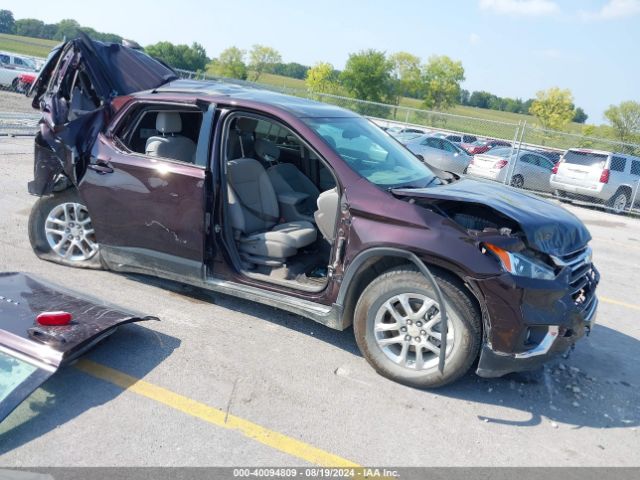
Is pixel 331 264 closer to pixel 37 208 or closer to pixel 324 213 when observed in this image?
pixel 324 213

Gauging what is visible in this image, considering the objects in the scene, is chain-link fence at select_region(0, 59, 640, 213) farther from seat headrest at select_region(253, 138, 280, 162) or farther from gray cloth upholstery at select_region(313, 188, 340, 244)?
gray cloth upholstery at select_region(313, 188, 340, 244)

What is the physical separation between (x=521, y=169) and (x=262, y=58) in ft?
251

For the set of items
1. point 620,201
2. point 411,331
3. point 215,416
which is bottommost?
point 215,416

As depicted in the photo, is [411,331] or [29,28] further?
[29,28]

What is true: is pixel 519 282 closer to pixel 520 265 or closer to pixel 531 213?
pixel 520 265

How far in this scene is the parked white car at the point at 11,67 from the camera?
27.5 meters

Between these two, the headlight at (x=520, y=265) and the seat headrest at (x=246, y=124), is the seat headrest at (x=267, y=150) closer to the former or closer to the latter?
the seat headrest at (x=246, y=124)

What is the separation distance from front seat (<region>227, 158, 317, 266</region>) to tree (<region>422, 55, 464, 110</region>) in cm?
7274

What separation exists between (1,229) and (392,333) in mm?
4825

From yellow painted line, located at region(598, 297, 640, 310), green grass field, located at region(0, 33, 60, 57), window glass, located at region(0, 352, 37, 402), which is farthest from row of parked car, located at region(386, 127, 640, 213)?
green grass field, located at region(0, 33, 60, 57)

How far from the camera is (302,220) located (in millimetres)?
5094

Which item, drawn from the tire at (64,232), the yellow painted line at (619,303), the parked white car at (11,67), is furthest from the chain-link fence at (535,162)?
the tire at (64,232)

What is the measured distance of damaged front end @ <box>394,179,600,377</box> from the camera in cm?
344

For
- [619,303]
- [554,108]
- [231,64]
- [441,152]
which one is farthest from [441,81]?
[619,303]
